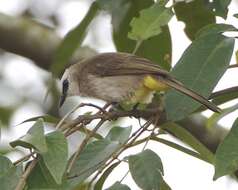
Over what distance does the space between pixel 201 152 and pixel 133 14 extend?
63 centimetres

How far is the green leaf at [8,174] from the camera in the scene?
1.79 metres

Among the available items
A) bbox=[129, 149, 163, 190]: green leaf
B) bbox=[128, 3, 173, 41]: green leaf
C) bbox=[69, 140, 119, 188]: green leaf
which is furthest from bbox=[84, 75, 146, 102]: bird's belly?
bbox=[129, 149, 163, 190]: green leaf

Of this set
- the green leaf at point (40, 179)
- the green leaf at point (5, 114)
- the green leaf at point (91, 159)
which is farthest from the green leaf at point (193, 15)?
the green leaf at point (5, 114)

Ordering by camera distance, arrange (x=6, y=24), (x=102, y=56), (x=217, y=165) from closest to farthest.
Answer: (x=217, y=165)
(x=102, y=56)
(x=6, y=24)

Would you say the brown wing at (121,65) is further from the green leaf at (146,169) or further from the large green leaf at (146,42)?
the green leaf at (146,169)

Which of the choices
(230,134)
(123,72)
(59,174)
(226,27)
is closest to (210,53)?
(226,27)

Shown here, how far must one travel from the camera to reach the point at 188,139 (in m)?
2.56

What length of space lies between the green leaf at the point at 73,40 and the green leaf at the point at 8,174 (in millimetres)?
922

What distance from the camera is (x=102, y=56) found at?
3166 mm

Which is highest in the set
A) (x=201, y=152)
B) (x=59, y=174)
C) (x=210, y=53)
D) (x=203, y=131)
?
(x=210, y=53)

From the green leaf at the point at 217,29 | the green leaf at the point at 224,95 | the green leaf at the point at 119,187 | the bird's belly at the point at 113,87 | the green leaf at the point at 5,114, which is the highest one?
the green leaf at the point at 217,29

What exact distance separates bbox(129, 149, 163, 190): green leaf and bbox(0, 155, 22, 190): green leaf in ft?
0.95

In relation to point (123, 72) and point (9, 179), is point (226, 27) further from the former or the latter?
point (123, 72)

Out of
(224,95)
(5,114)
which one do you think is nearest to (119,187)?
(224,95)
